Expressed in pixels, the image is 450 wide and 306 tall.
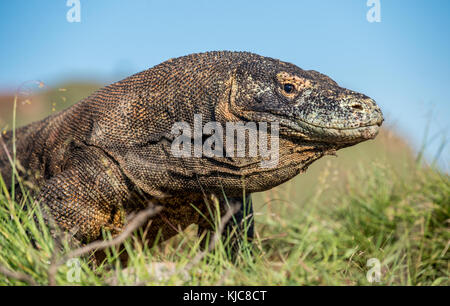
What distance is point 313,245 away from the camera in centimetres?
352

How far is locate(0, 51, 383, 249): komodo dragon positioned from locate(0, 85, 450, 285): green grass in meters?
0.32

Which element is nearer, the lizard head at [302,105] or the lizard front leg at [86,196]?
the lizard head at [302,105]

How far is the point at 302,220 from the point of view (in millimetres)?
6730

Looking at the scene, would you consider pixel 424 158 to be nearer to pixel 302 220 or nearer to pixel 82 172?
pixel 302 220

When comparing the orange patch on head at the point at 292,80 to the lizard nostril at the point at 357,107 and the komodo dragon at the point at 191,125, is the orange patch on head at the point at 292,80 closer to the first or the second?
the komodo dragon at the point at 191,125

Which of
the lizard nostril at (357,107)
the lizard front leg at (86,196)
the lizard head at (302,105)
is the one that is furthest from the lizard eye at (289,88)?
the lizard front leg at (86,196)

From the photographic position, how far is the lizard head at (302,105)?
363 centimetres

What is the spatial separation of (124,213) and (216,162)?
0.92 metres

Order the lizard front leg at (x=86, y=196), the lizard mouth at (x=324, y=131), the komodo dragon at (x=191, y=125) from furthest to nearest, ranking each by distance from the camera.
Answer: the lizard front leg at (x=86, y=196) → the komodo dragon at (x=191, y=125) → the lizard mouth at (x=324, y=131)

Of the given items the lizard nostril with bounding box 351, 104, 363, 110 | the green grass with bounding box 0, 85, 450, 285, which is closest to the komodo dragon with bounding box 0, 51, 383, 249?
the lizard nostril with bounding box 351, 104, 363, 110

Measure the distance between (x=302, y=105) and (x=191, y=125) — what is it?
2.89 feet

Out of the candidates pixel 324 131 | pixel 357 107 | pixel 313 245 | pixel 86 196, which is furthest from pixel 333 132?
pixel 86 196
